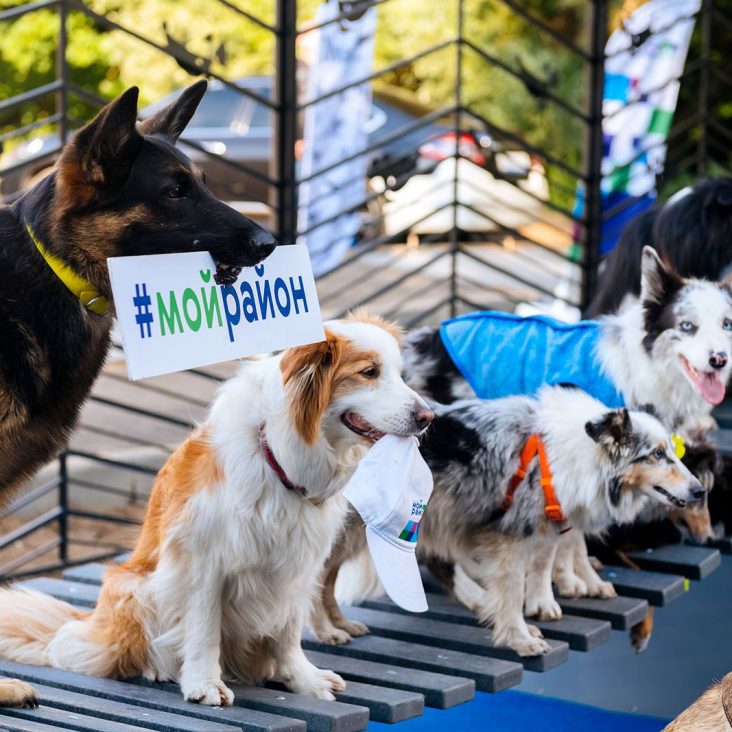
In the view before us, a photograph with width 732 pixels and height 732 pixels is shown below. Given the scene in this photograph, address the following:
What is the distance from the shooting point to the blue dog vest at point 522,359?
14.8 ft

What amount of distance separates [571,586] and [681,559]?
59cm

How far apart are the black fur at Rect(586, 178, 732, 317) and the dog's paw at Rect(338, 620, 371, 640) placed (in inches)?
82.9

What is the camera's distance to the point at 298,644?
11.3 feet

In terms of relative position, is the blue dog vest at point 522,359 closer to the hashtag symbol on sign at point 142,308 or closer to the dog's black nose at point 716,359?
the dog's black nose at point 716,359

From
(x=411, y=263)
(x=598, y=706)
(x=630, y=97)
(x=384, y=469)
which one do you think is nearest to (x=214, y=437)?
(x=384, y=469)

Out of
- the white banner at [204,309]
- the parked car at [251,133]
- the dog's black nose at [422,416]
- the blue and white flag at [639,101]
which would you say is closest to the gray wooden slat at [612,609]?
the dog's black nose at [422,416]

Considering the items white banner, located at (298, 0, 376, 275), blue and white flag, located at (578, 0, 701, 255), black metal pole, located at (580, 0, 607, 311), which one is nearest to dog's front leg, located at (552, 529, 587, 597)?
white banner, located at (298, 0, 376, 275)

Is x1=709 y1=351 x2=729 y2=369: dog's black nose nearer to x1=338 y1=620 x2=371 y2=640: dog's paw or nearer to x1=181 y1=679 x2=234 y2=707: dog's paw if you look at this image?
x1=338 y1=620 x2=371 y2=640: dog's paw

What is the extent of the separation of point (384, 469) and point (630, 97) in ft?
17.8

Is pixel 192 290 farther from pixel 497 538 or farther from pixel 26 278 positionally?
pixel 497 538

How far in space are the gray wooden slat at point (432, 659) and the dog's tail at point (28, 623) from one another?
0.79m

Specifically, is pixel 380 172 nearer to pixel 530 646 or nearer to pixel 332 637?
pixel 332 637

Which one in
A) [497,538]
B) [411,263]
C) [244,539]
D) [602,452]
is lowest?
[411,263]

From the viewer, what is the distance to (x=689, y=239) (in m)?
5.41
